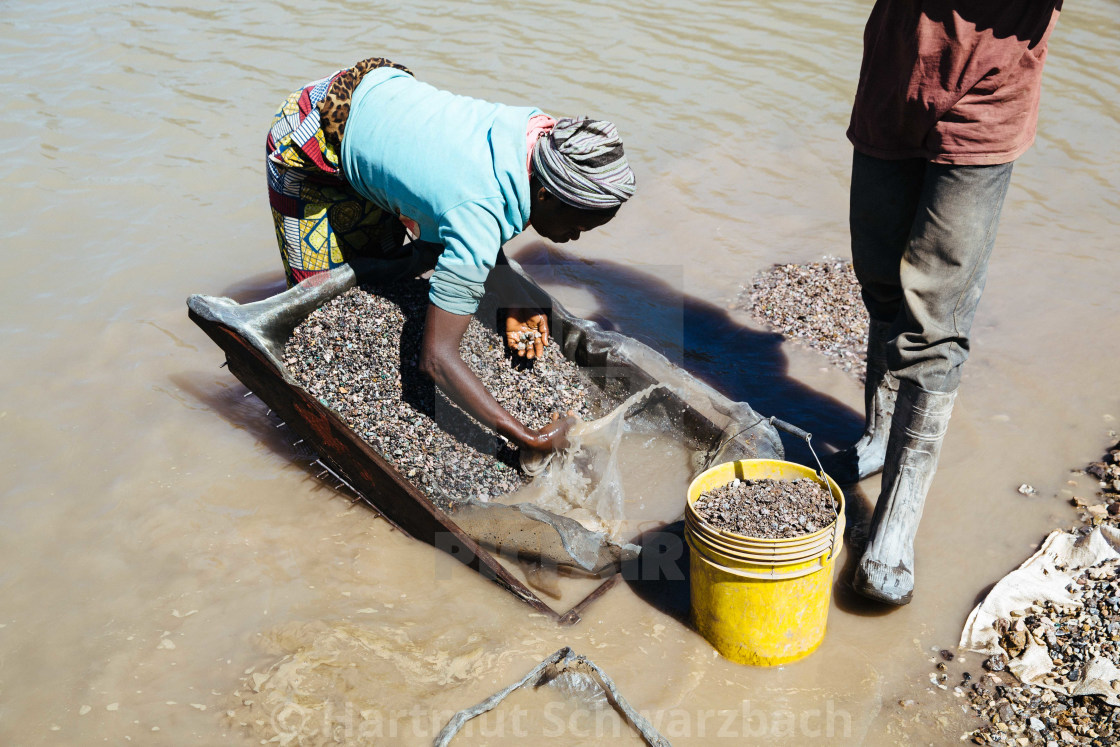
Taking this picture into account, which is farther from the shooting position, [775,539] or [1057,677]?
[1057,677]

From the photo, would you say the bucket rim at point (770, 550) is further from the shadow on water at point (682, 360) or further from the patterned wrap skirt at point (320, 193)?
the patterned wrap skirt at point (320, 193)

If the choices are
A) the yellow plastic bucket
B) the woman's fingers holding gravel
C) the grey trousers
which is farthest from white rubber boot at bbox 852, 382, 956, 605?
the woman's fingers holding gravel

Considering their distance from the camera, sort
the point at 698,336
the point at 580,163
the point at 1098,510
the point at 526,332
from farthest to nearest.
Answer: the point at 698,336
the point at 526,332
the point at 1098,510
the point at 580,163

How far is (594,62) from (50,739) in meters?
6.27

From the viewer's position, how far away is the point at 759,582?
234 cm

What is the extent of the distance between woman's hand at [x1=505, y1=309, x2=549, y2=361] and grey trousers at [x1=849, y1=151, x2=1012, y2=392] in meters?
1.27

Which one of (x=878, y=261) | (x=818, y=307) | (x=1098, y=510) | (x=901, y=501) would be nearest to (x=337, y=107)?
(x=878, y=261)

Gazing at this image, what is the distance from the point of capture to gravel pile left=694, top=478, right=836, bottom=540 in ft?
7.82

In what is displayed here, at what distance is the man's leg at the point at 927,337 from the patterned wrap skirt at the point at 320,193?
1919mm

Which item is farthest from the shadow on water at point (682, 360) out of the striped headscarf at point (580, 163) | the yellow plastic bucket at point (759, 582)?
the striped headscarf at point (580, 163)

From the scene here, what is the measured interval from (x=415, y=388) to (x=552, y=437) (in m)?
0.61

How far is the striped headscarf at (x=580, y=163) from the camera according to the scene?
8.32 ft

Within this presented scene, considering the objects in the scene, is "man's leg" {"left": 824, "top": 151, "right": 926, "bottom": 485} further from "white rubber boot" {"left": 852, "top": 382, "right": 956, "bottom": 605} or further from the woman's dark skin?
the woman's dark skin

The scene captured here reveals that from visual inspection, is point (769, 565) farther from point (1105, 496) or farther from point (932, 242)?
point (1105, 496)
